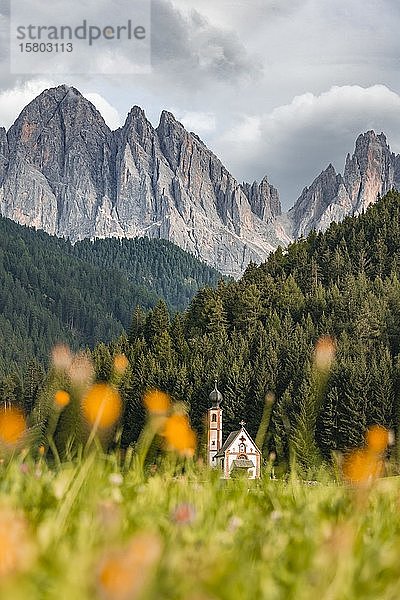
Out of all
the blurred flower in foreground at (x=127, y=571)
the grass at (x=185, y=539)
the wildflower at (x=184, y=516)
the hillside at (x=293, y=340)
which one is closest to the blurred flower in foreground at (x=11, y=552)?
the grass at (x=185, y=539)

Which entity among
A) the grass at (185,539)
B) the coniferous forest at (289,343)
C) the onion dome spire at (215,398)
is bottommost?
the grass at (185,539)

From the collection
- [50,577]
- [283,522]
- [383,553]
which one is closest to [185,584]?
[50,577]

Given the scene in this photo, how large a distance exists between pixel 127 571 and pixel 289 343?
234 ft

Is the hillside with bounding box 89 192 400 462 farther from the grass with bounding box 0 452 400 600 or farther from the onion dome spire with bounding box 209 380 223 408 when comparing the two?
the grass with bounding box 0 452 400 600

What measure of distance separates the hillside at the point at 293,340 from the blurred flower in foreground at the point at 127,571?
53.0m

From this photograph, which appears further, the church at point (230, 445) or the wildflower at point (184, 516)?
the church at point (230, 445)

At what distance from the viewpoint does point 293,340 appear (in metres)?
73.2

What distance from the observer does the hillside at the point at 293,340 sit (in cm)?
6062

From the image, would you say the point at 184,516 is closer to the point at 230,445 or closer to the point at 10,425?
the point at 10,425

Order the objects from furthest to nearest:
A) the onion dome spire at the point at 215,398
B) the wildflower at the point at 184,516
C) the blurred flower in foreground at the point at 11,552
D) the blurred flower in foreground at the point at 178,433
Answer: the onion dome spire at the point at 215,398, the blurred flower in foreground at the point at 178,433, the wildflower at the point at 184,516, the blurred flower in foreground at the point at 11,552

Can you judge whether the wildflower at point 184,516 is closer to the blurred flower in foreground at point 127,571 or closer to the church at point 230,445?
the blurred flower in foreground at point 127,571

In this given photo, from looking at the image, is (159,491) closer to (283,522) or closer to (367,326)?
(283,522)

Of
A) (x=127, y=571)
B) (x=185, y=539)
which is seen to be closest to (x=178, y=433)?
(x=185, y=539)

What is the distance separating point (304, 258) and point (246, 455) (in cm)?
4621
